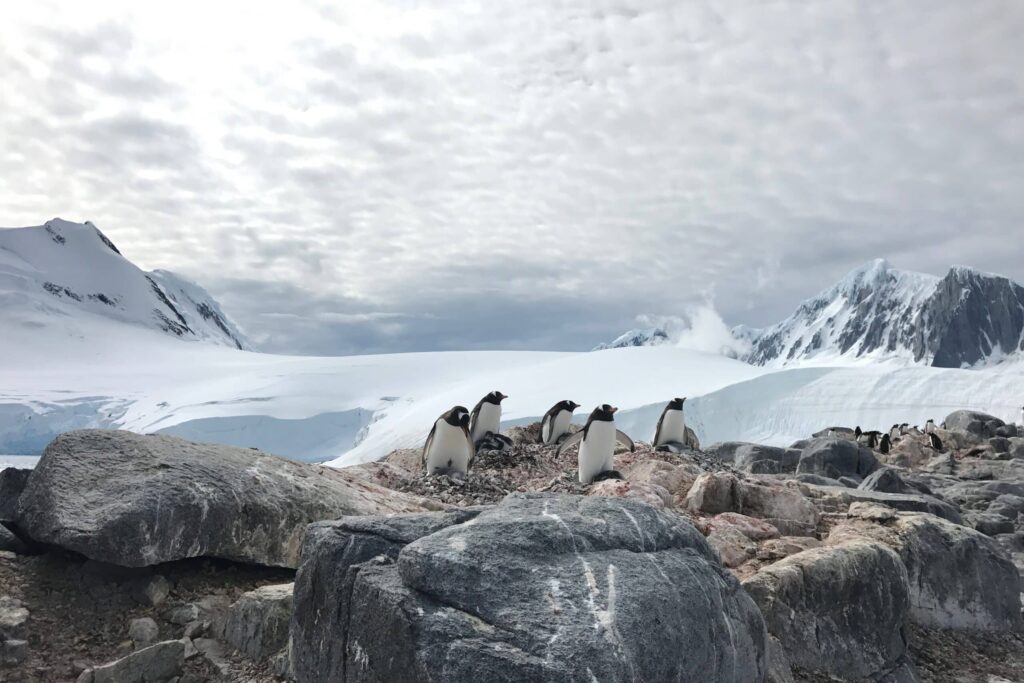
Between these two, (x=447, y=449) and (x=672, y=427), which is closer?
(x=447, y=449)

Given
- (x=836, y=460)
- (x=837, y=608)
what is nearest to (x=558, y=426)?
(x=837, y=608)

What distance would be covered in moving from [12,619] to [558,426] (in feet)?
32.2

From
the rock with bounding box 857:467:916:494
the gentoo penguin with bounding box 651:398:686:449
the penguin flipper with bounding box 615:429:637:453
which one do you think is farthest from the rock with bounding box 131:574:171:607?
the rock with bounding box 857:467:916:494

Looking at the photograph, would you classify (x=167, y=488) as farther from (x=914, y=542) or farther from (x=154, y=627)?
(x=914, y=542)

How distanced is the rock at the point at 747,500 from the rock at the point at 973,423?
104 feet

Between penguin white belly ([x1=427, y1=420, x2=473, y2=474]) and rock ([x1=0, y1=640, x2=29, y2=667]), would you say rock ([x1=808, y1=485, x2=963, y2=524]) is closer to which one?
penguin white belly ([x1=427, y1=420, x2=473, y2=474])

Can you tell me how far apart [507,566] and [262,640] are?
2298mm

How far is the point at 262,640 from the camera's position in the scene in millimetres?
4887

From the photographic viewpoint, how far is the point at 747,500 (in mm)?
7805

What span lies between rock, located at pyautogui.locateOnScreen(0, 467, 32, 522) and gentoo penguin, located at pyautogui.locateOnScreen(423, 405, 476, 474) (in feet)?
16.3

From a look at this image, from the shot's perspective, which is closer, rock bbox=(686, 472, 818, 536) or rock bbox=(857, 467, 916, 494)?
rock bbox=(686, 472, 818, 536)

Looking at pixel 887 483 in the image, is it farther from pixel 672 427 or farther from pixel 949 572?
pixel 949 572

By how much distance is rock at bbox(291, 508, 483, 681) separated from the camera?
12.7 ft

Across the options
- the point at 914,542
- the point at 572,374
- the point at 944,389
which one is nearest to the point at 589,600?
the point at 914,542
